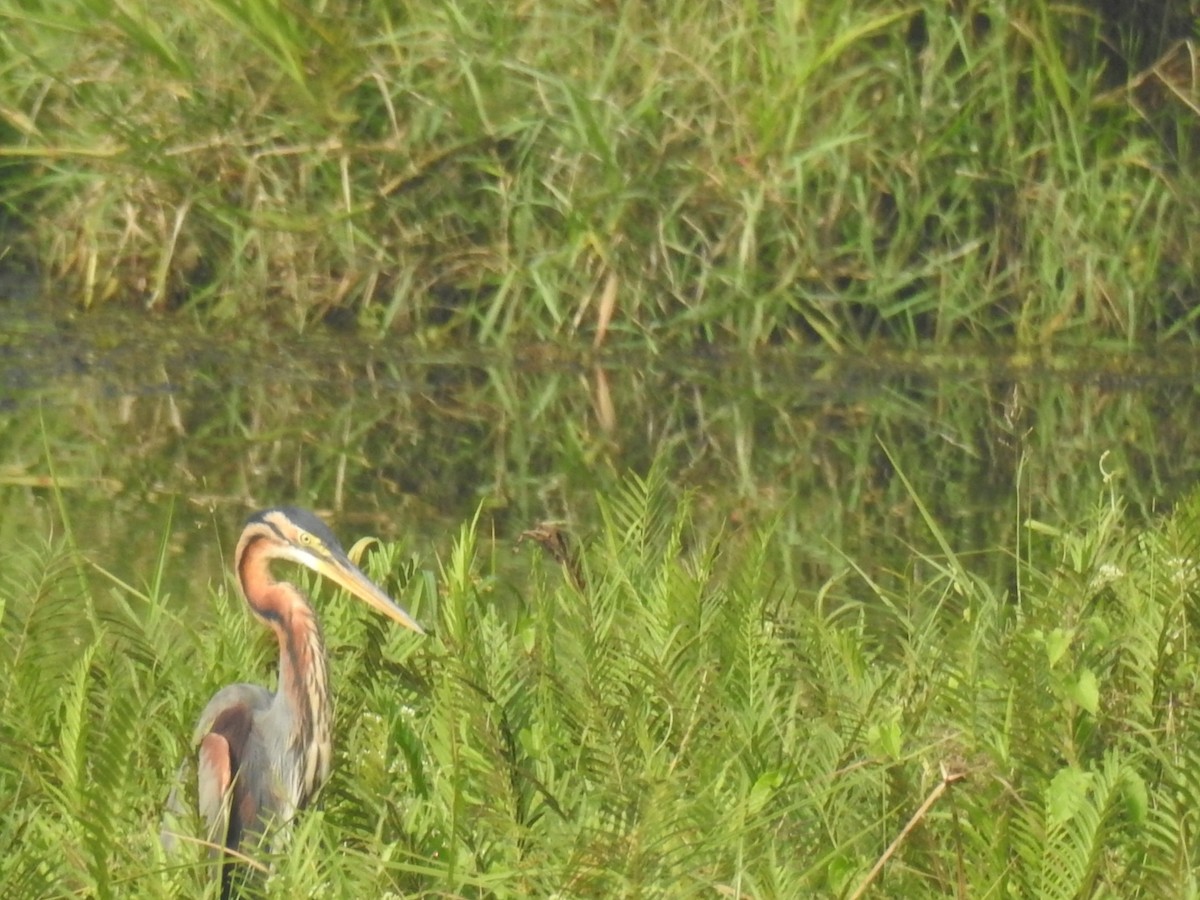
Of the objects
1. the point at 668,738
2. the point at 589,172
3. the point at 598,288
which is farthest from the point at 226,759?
the point at 589,172

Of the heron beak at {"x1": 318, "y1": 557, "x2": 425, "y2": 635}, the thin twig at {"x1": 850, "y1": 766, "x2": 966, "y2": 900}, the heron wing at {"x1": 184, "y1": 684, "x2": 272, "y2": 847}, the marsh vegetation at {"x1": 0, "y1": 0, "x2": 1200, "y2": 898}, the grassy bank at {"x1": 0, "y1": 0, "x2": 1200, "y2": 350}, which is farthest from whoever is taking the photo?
the grassy bank at {"x1": 0, "y1": 0, "x2": 1200, "y2": 350}

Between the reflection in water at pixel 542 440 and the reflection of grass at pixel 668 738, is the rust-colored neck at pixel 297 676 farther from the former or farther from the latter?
the reflection in water at pixel 542 440

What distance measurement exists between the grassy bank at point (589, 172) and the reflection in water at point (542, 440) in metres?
0.20

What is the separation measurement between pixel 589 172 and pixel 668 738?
153 inches

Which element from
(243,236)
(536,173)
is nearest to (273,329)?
(243,236)

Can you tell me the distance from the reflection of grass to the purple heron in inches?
2.7

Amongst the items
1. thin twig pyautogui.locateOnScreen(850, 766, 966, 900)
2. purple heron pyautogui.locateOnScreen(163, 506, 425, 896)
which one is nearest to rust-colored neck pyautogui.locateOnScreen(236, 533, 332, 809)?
purple heron pyautogui.locateOnScreen(163, 506, 425, 896)

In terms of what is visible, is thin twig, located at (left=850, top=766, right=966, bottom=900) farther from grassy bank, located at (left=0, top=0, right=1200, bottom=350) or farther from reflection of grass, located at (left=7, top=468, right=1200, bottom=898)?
grassy bank, located at (left=0, top=0, right=1200, bottom=350)

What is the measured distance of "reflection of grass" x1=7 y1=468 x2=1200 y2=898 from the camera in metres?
2.68

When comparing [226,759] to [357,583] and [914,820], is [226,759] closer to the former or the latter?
[357,583]

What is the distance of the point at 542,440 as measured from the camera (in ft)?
19.9

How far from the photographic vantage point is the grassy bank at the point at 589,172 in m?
6.83

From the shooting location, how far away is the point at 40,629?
10.9ft

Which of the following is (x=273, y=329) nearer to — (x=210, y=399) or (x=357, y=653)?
(x=210, y=399)
